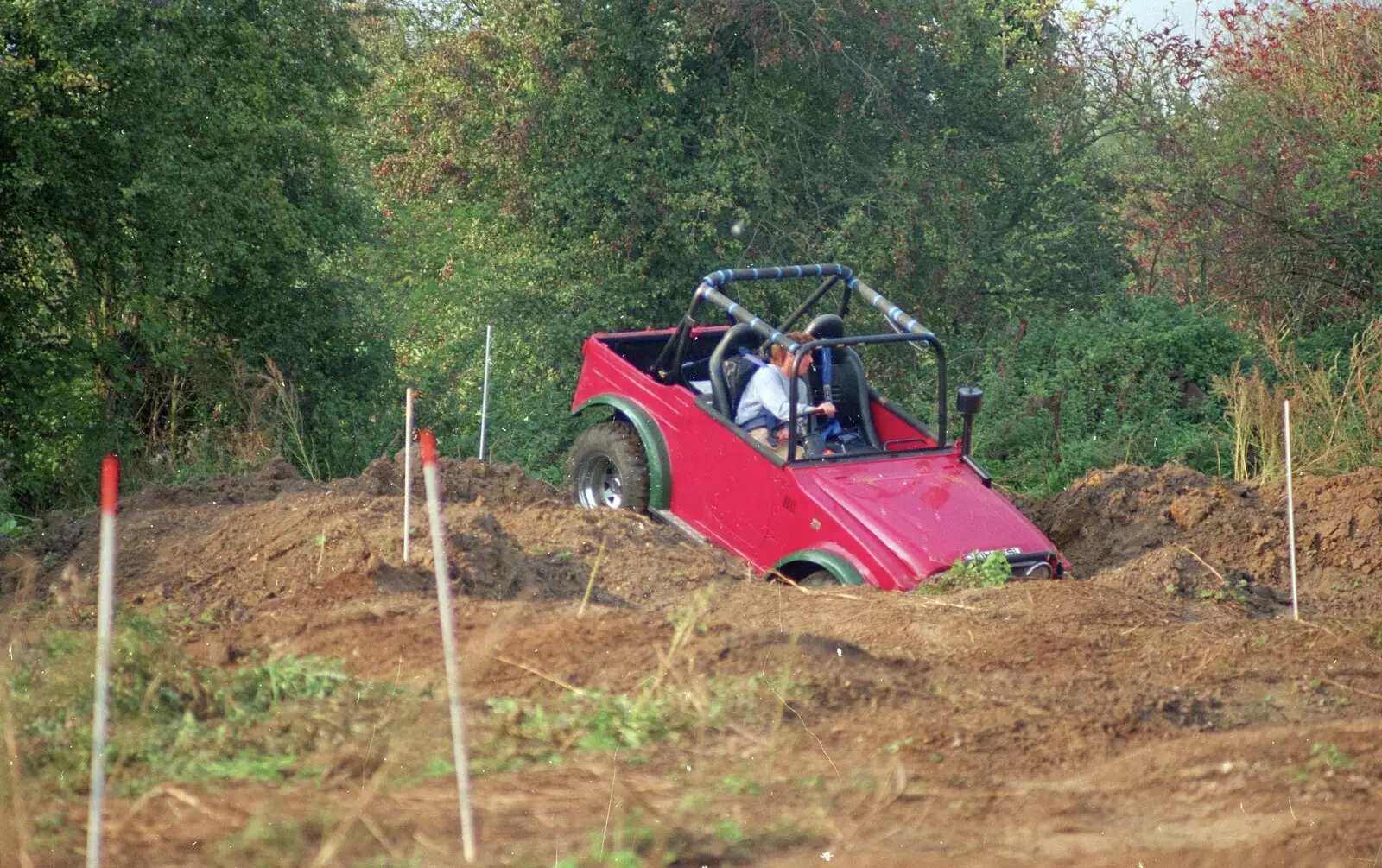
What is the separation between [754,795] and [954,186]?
15229mm

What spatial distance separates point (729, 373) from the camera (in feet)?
34.3

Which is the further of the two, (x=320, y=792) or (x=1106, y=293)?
(x=1106, y=293)

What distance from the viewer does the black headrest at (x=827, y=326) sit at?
10.9 m

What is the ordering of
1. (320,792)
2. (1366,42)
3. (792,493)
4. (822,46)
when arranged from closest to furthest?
(320,792) → (792,493) → (1366,42) → (822,46)

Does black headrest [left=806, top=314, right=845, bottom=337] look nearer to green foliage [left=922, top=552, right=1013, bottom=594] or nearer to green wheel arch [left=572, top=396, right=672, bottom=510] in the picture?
green wheel arch [left=572, top=396, right=672, bottom=510]

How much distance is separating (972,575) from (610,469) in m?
3.24

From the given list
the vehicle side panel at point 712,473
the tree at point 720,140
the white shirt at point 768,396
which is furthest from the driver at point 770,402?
the tree at point 720,140

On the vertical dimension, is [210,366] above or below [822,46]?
below

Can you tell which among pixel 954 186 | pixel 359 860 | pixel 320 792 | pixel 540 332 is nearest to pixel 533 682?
pixel 320 792

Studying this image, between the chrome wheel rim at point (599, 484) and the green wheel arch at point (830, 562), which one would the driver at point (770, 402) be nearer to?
the green wheel arch at point (830, 562)

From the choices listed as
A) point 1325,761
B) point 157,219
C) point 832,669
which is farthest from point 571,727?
point 157,219

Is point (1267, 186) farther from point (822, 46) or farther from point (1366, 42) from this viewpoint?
point (822, 46)

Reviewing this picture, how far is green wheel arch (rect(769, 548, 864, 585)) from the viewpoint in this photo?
29.5 ft

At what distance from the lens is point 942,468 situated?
9.93 m
